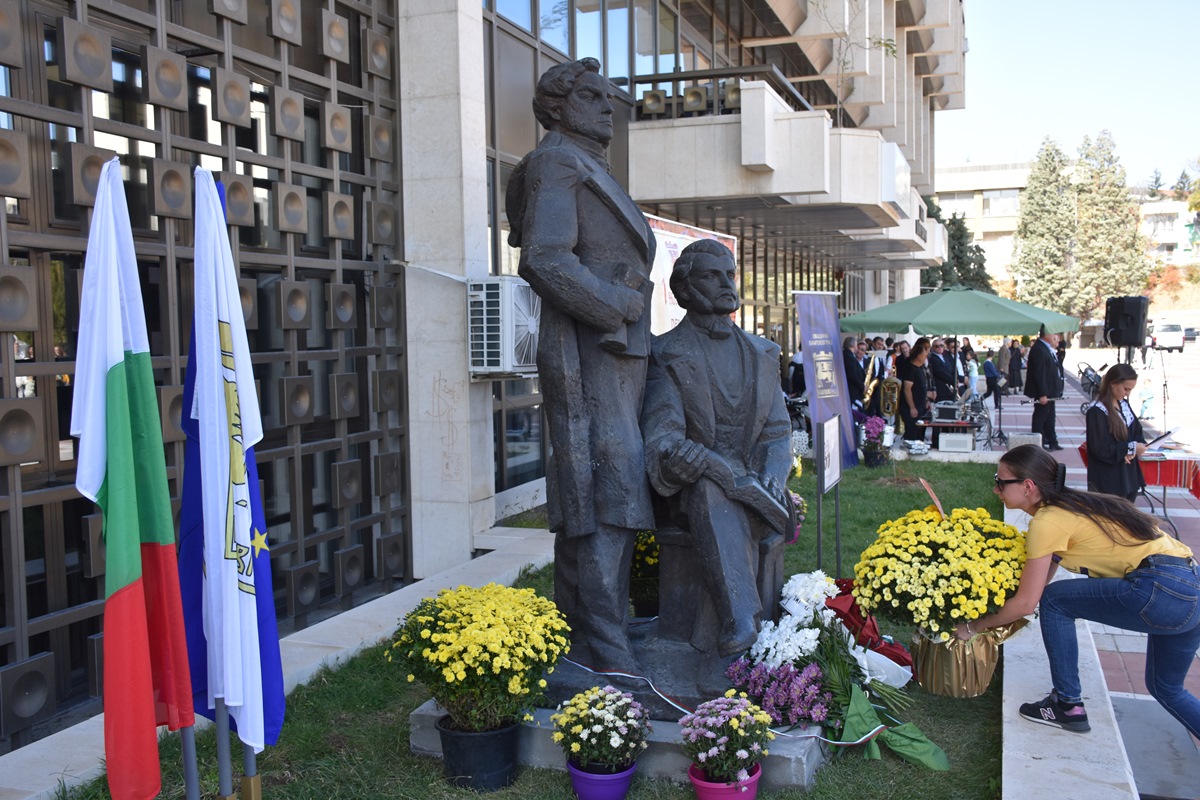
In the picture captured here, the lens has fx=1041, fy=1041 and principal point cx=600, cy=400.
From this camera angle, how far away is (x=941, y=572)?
502 cm

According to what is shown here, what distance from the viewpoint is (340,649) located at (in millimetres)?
6152

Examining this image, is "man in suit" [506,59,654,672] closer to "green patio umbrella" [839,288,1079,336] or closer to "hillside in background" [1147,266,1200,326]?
"green patio umbrella" [839,288,1079,336]

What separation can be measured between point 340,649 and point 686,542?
2394 millimetres

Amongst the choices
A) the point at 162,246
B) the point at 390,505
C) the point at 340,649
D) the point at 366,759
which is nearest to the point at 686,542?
the point at 366,759

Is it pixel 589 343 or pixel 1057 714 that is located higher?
pixel 589 343

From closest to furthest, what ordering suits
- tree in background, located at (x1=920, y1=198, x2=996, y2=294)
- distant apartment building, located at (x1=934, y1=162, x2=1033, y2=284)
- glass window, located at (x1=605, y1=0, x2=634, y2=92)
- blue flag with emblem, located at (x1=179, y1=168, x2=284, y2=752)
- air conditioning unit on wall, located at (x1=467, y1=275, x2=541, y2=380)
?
blue flag with emblem, located at (x1=179, y1=168, x2=284, y2=752) → air conditioning unit on wall, located at (x1=467, y1=275, x2=541, y2=380) → glass window, located at (x1=605, y1=0, x2=634, y2=92) → tree in background, located at (x1=920, y1=198, x2=996, y2=294) → distant apartment building, located at (x1=934, y1=162, x2=1033, y2=284)

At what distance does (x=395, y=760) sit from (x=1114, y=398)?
6.86 meters

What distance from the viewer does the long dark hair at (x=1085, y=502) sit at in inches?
186

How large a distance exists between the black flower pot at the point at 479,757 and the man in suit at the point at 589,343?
62cm

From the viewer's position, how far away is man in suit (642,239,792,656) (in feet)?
15.5

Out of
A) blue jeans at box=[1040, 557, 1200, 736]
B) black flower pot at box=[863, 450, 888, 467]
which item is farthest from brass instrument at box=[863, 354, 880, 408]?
blue jeans at box=[1040, 557, 1200, 736]

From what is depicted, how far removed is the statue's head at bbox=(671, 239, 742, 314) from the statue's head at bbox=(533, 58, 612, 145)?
745 mm

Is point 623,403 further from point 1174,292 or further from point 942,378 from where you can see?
point 1174,292

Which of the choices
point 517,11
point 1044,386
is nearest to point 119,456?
point 517,11
